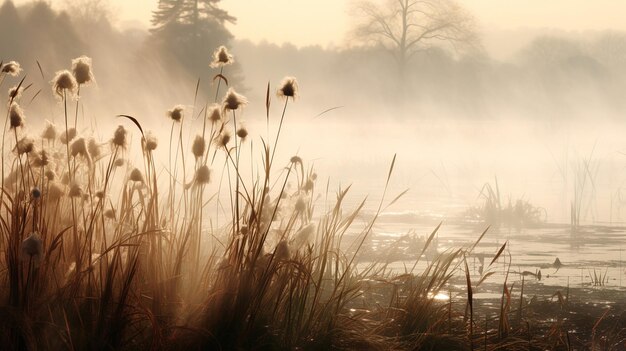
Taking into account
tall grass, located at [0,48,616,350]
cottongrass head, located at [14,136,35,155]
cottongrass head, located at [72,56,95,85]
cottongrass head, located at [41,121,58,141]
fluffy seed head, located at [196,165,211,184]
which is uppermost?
cottongrass head, located at [72,56,95,85]

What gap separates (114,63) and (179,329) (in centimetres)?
2873

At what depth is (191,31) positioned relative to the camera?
103ft

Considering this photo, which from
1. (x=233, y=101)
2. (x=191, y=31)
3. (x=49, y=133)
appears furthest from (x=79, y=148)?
(x=191, y=31)

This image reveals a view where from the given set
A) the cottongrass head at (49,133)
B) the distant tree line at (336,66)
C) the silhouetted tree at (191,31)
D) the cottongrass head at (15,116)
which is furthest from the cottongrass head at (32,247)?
the silhouetted tree at (191,31)

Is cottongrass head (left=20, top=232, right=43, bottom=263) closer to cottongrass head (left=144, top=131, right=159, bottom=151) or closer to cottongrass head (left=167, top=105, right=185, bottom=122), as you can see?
cottongrass head (left=144, top=131, right=159, bottom=151)

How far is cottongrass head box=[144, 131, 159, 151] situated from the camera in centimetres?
378

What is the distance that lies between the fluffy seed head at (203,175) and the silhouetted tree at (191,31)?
89.0 feet

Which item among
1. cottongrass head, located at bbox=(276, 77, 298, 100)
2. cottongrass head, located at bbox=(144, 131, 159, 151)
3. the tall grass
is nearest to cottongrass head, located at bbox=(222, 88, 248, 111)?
the tall grass

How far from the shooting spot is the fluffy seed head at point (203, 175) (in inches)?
146

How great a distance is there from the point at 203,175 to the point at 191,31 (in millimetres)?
28389

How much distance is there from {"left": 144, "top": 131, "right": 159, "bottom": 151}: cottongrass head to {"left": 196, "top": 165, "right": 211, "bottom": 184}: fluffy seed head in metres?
0.22

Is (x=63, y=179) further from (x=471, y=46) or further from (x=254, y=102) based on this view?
(x=471, y=46)

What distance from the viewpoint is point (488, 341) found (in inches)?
157

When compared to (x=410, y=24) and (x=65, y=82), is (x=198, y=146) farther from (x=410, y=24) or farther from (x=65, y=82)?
(x=410, y=24)
